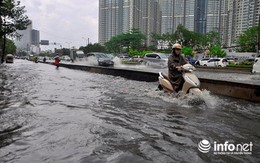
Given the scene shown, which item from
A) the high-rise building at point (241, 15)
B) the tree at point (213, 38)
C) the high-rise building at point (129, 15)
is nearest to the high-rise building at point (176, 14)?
the high-rise building at point (129, 15)

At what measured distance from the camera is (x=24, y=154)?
3674 mm

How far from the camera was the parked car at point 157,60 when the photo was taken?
2550cm

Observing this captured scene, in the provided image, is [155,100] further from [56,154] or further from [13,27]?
[13,27]

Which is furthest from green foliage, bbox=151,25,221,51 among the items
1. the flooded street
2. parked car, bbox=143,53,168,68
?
the flooded street

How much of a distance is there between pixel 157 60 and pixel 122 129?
853 inches

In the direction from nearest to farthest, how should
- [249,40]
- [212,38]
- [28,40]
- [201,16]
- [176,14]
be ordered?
[249,40] → [212,38] → [201,16] → [176,14] → [28,40]

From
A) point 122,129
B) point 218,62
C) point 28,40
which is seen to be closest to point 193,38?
point 218,62

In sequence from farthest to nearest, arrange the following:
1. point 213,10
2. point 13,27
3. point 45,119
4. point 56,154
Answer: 1. point 213,10
2. point 13,27
3. point 45,119
4. point 56,154

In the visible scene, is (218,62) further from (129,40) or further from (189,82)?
(129,40)

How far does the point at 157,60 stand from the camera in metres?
26.2

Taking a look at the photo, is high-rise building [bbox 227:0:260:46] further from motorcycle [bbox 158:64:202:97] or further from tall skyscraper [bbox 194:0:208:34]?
motorcycle [bbox 158:64:202:97]

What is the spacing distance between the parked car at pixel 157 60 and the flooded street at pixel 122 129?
17.6 m

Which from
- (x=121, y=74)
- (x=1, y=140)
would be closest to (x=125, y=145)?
(x=1, y=140)

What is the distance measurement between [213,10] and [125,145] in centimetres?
7430
